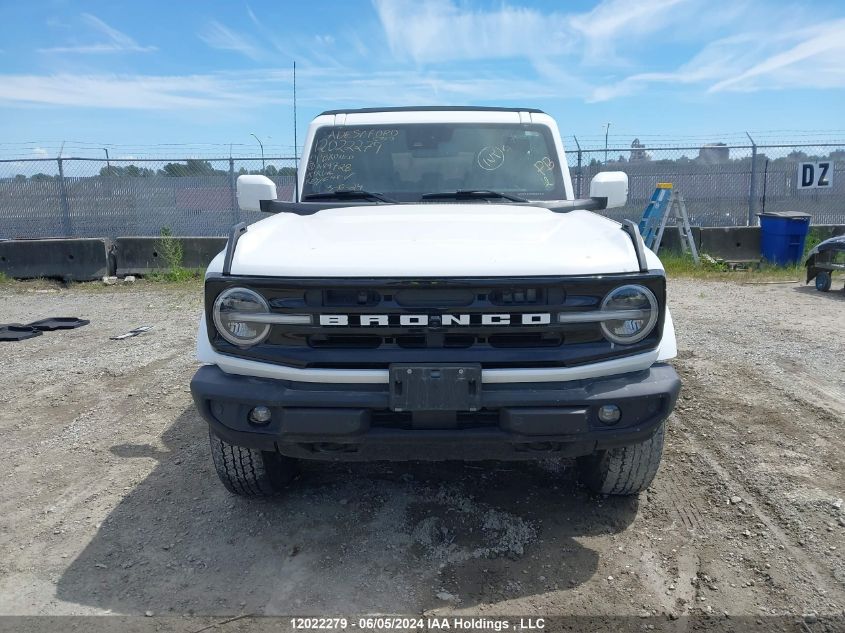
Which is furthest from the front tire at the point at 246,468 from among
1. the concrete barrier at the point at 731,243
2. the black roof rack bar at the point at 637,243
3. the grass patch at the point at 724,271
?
the concrete barrier at the point at 731,243

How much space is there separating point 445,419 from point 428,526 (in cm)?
76

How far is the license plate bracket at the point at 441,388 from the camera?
259 cm

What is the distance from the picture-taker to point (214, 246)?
1122 centimetres

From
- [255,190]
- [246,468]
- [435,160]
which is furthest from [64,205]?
[246,468]

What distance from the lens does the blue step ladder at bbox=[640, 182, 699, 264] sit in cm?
1111

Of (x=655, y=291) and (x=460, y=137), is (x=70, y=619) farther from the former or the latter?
(x=460, y=137)

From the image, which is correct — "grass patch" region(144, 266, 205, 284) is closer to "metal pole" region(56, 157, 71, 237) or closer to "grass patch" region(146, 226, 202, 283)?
"grass patch" region(146, 226, 202, 283)

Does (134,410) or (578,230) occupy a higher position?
(578,230)

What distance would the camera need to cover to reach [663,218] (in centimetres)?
1126

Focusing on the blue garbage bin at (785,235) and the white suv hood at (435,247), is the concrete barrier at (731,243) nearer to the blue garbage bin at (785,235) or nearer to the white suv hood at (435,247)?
the blue garbage bin at (785,235)

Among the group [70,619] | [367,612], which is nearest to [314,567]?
[367,612]

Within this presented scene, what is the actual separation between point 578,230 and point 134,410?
3360 mm

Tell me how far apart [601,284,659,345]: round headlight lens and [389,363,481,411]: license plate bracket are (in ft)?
1.91

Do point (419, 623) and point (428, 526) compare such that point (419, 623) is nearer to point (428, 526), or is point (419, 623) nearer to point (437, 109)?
point (428, 526)
